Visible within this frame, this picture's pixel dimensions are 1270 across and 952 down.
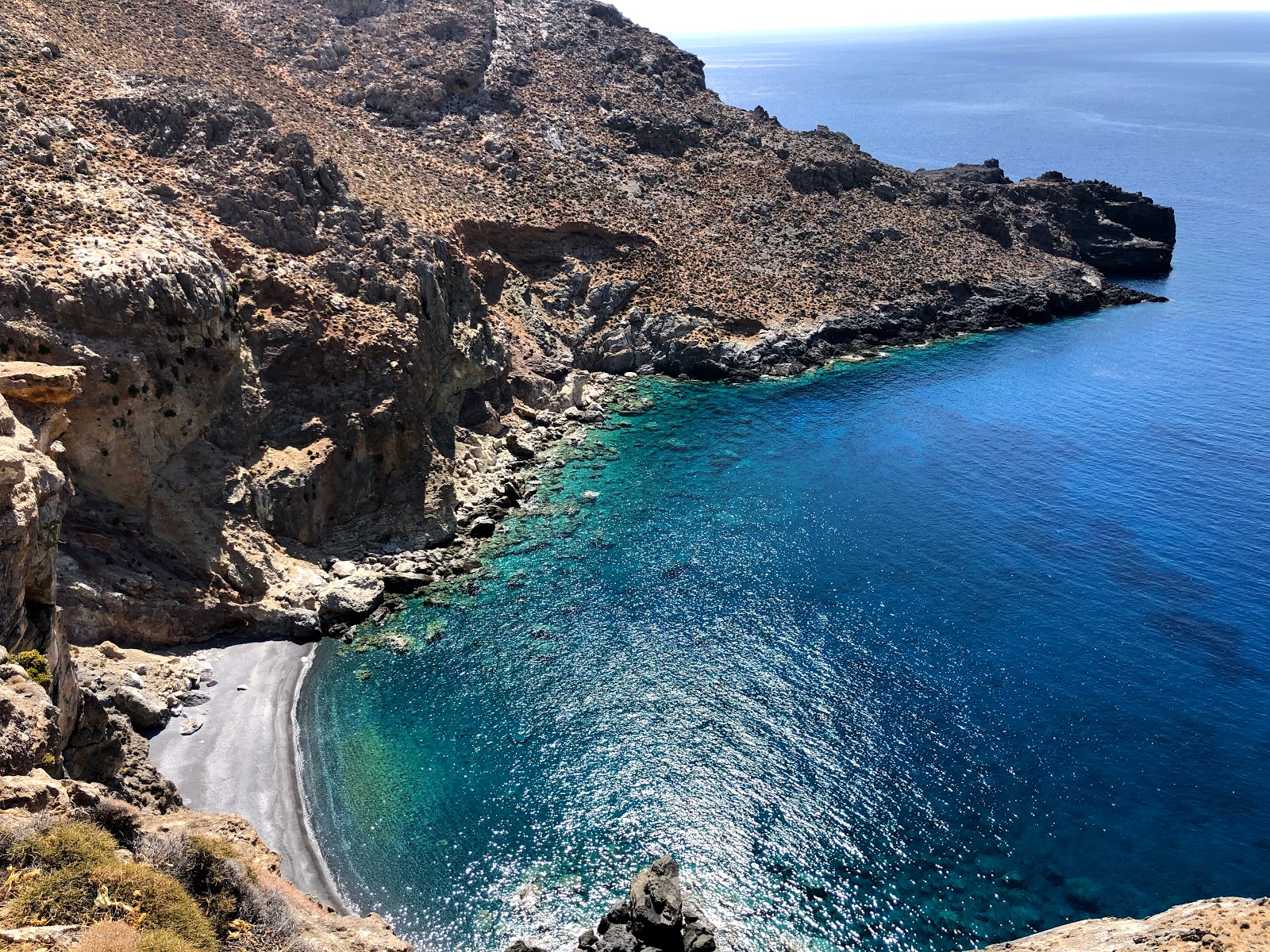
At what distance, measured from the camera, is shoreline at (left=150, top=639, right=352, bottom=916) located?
39094 mm

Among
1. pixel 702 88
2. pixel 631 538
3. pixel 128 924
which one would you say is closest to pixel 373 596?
pixel 631 538

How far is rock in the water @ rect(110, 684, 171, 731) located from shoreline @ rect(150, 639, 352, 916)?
643mm

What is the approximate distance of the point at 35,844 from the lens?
21.5 m

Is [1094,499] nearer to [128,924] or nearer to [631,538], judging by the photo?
[631,538]

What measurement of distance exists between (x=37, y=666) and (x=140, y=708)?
47.9ft

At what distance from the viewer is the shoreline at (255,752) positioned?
128 ft

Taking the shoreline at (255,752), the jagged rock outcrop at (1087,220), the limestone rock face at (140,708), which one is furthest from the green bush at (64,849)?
the jagged rock outcrop at (1087,220)

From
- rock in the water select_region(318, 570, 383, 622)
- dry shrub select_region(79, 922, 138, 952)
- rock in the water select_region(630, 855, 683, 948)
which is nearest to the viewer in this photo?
dry shrub select_region(79, 922, 138, 952)

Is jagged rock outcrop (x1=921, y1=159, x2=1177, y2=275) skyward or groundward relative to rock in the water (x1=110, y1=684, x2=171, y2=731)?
skyward

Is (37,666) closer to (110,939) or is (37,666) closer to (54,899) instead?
(54,899)

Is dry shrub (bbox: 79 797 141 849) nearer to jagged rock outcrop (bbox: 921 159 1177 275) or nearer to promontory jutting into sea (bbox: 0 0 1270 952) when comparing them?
promontory jutting into sea (bbox: 0 0 1270 952)

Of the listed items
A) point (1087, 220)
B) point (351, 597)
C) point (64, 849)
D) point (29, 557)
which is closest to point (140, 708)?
point (351, 597)

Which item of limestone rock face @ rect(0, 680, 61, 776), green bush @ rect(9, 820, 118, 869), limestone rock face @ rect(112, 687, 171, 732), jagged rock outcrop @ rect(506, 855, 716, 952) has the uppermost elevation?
limestone rock face @ rect(0, 680, 61, 776)

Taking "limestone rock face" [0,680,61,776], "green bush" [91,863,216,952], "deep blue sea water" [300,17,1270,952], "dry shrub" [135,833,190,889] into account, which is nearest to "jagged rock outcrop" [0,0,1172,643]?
"deep blue sea water" [300,17,1270,952]
